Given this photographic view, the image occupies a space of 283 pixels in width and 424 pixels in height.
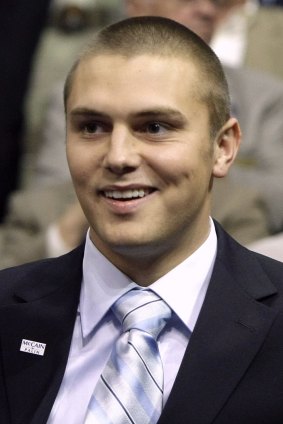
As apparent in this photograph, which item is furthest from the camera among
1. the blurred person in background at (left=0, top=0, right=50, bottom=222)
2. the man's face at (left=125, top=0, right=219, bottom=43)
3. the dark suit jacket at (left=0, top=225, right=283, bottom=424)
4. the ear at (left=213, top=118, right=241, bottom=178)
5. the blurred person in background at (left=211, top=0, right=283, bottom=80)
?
the blurred person in background at (left=211, top=0, right=283, bottom=80)

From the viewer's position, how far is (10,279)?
1626 millimetres

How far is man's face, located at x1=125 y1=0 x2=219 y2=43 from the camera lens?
2742 millimetres

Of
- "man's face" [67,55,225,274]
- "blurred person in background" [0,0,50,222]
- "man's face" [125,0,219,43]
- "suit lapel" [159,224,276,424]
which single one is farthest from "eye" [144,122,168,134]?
"blurred person in background" [0,0,50,222]

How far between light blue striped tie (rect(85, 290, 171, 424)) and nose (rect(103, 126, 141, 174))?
0.19 m

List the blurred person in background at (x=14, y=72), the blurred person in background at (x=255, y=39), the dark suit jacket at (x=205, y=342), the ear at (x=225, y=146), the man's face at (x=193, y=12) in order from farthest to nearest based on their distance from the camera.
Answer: the blurred person in background at (x=255, y=39) < the blurred person in background at (x=14, y=72) < the man's face at (x=193, y=12) < the ear at (x=225, y=146) < the dark suit jacket at (x=205, y=342)

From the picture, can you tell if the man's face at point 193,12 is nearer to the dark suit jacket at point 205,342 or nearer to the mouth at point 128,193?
the dark suit jacket at point 205,342

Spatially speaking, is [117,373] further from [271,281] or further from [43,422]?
[271,281]

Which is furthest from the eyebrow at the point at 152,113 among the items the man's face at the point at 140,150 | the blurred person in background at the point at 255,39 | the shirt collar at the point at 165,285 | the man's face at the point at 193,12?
the blurred person in background at the point at 255,39

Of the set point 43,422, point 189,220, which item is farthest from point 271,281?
point 43,422

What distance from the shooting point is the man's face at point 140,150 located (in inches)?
56.8

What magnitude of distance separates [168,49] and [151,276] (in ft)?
1.03

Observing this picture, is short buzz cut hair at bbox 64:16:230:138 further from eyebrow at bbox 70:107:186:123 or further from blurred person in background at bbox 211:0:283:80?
blurred person in background at bbox 211:0:283:80

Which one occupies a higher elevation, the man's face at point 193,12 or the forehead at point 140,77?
the forehead at point 140,77

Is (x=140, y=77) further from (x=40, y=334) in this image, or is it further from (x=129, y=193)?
(x=40, y=334)
